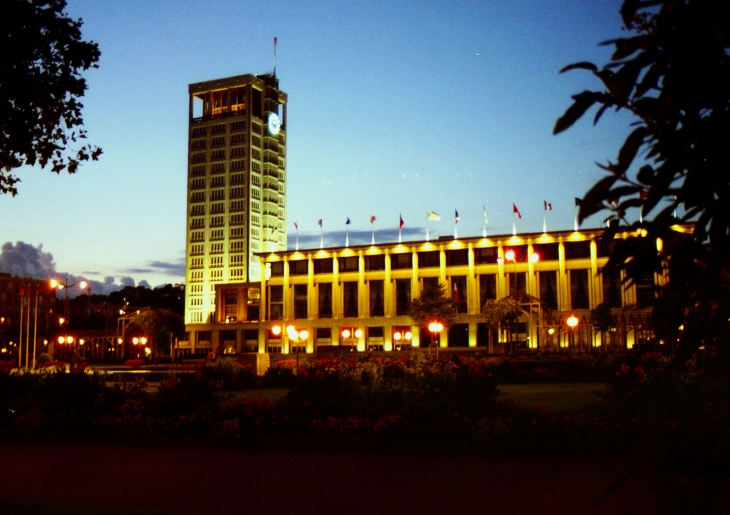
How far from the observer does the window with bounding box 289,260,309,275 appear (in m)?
109

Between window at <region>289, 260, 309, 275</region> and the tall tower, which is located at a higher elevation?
the tall tower

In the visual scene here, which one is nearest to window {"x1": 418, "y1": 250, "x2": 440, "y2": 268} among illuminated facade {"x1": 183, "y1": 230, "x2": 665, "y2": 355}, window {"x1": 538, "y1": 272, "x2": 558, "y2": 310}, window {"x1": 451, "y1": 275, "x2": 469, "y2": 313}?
illuminated facade {"x1": 183, "y1": 230, "x2": 665, "y2": 355}

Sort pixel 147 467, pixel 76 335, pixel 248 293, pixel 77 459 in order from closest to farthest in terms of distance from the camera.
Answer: pixel 147 467 → pixel 77 459 → pixel 76 335 → pixel 248 293

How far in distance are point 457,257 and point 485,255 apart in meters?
3.78

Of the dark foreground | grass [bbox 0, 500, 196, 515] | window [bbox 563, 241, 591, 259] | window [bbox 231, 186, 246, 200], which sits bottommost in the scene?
the dark foreground

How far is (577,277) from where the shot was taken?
9200cm

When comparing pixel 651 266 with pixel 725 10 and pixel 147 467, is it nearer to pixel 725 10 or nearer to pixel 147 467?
pixel 725 10

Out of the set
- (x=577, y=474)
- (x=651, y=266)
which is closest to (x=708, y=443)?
(x=651, y=266)

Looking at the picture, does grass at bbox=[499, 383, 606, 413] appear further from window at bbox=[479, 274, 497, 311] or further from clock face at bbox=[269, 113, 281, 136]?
clock face at bbox=[269, 113, 281, 136]

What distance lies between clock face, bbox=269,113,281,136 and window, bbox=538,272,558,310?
7892 centimetres

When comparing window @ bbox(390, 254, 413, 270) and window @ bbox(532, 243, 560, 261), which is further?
window @ bbox(390, 254, 413, 270)

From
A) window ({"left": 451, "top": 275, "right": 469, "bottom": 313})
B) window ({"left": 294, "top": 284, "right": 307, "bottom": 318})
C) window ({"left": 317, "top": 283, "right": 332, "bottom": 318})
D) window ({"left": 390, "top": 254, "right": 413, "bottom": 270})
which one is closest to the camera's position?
window ({"left": 451, "top": 275, "right": 469, "bottom": 313})

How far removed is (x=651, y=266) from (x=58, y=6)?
10.9 metres

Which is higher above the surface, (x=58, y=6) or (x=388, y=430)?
(x=58, y=6)
